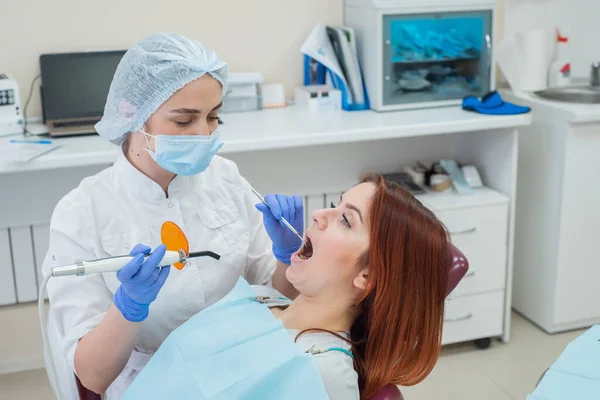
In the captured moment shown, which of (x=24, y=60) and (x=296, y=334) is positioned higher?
(x=24, y=60)

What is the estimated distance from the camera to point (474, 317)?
9.48 ft

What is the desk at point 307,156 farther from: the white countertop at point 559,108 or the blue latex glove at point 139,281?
the blue latex glove at point 139,281

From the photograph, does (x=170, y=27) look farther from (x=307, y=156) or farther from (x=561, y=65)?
(x=561, y=65)

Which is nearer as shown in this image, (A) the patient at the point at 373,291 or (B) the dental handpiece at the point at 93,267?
(B) the dental handpiece at the point at 93,267

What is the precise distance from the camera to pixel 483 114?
2.74 metres

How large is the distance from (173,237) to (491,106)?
61.2 inches

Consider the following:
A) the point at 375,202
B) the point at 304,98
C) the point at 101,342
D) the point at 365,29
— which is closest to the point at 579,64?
the point at 365,29

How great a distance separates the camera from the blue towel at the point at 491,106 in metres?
2.72

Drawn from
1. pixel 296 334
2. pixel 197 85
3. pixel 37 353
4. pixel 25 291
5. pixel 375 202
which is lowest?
pixel 37 353

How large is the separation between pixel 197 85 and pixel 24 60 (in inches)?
53.4

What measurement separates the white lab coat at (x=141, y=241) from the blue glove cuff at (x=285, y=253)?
0.09 meters

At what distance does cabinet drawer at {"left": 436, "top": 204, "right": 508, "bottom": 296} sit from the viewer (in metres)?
2.77

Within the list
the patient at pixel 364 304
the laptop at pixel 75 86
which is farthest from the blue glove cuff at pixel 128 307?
the laptop at pixel 75 86

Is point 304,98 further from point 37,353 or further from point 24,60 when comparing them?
point 37,353
